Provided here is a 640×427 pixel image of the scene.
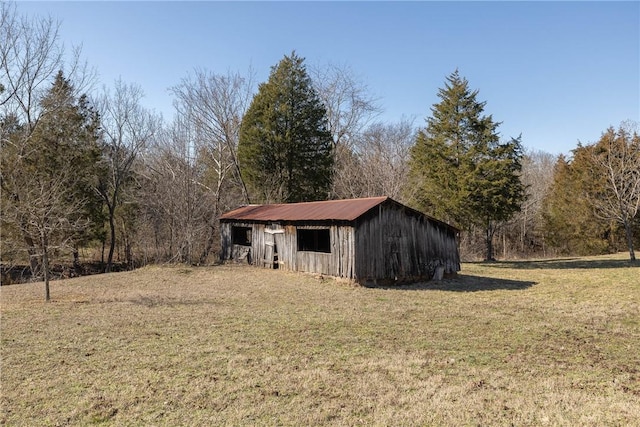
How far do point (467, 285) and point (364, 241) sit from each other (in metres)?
4.68

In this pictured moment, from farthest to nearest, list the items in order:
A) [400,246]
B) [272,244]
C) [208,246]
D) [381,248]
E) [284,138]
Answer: [284,138]
[208,246]
[272,244]
[400,246]
[381,248]

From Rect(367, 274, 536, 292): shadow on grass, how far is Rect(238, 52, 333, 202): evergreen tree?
55.9 ft

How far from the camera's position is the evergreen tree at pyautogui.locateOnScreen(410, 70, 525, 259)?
23719mm

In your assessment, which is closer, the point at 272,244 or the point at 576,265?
the point at 272,244

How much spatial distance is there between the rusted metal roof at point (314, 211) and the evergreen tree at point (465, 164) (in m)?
8.35

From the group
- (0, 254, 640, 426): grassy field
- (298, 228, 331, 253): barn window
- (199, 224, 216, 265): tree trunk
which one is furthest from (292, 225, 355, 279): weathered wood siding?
(199, 224, 216, 265): tree trunk

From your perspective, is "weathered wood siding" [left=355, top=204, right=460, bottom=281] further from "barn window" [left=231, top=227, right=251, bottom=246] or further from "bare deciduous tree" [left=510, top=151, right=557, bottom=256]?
"bare deciduous tree" [left=510, top=151, right=557, bottom=256]

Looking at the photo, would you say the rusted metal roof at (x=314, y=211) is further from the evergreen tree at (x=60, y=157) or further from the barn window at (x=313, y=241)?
the evergreen tree at (x=60, y=157)

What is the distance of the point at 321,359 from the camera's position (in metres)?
7.06

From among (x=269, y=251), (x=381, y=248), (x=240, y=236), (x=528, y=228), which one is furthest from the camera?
(x=528, y=228)

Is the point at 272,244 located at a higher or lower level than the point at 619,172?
lower

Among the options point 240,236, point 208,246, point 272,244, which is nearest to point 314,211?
point 272,244

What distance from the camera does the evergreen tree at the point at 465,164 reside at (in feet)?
77.8

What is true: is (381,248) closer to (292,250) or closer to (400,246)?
(400,246)
